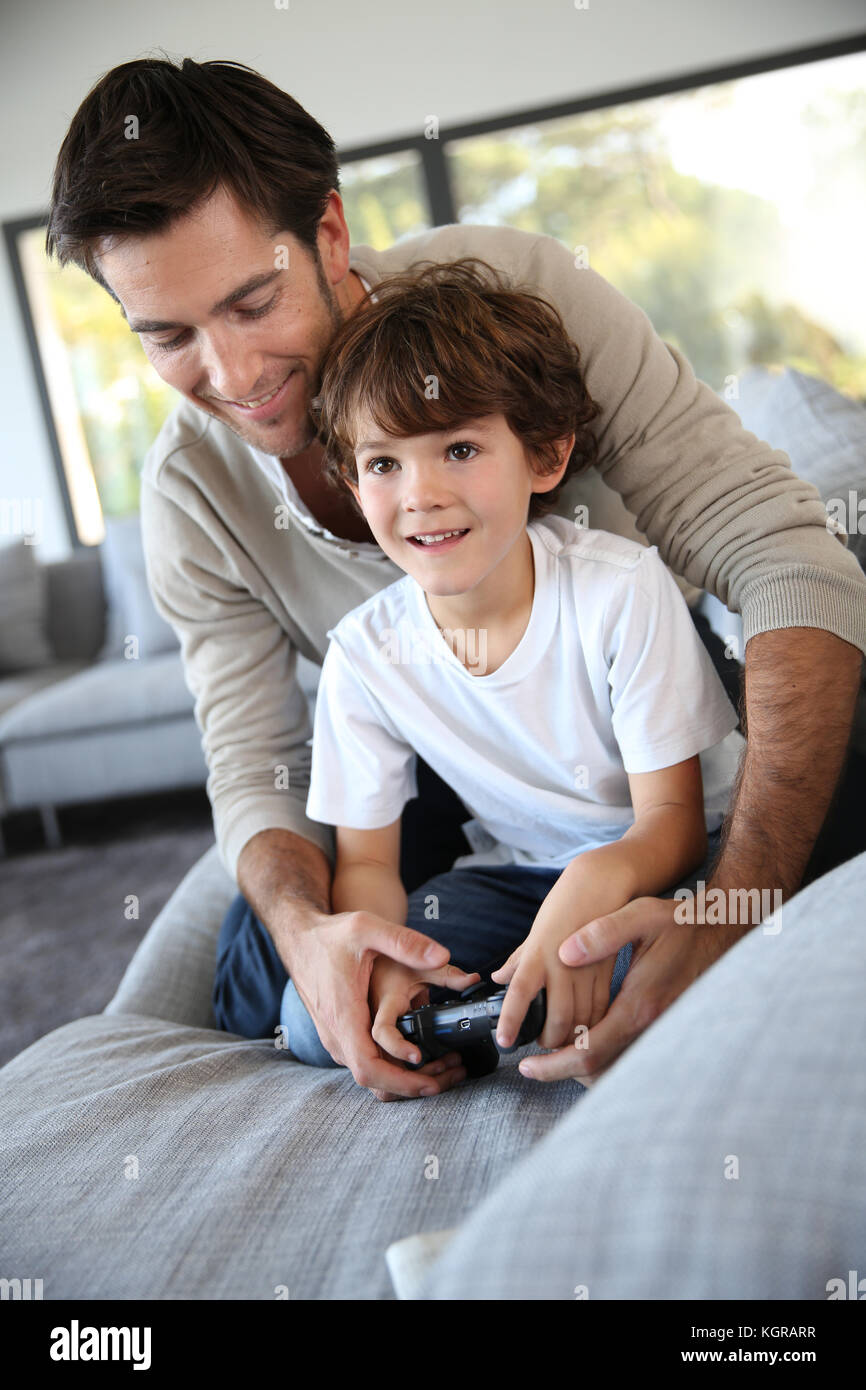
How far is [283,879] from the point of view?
1089 mm

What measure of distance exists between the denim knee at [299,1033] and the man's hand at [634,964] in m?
0.29

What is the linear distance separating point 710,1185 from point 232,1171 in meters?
0.42

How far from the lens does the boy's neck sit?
1022 mm

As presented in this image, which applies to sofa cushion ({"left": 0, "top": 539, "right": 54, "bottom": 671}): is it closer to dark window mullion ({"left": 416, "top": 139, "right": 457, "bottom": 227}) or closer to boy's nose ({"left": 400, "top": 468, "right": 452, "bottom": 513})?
dark window mullion ({"left": 416, "top": 139, "right": 457, "bottom": 227})

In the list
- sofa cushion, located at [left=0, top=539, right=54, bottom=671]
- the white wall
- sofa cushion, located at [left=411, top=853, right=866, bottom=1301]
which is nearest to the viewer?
sofa cushion, located at [left=411, top=853, right=866, bottom=1301]

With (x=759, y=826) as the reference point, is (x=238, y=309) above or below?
above

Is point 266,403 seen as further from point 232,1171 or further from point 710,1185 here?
point 710,1185

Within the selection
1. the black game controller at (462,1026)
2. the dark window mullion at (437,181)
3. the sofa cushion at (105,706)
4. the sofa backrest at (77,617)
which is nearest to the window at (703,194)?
the dark window mullion at (437,181)

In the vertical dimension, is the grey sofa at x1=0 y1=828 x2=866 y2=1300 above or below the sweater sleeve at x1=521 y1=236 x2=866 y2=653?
below

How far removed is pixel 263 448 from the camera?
116 centimetres

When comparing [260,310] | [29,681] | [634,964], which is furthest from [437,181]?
[634,964]

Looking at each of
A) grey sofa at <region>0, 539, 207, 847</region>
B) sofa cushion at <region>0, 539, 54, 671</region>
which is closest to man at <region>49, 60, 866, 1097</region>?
grey sofa at <region>0, 539, 207, 847</region>

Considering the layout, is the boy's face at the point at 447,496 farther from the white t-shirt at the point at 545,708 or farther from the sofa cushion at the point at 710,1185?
the sofa cushion at the point at 710,1185

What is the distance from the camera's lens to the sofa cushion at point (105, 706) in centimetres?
290
